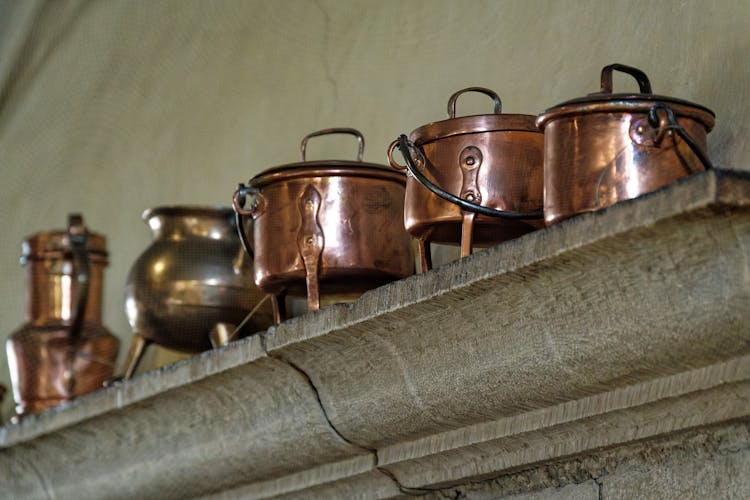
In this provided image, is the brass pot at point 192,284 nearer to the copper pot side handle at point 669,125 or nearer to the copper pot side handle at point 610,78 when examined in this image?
the copper pot side handle at point 610,78

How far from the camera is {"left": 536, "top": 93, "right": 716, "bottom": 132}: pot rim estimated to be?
135 cm

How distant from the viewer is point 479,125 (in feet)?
5.11

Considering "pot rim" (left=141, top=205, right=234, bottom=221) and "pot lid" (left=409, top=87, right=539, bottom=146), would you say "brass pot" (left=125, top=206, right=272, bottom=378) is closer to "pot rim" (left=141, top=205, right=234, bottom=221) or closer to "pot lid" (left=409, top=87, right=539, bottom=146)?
"pot rim" (left=141, top=205, right=234, bottom=221)

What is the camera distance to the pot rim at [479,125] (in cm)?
156

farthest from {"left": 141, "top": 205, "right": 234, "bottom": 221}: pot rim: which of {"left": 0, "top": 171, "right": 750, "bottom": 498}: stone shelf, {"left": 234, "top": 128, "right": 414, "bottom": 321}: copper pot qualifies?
{"left": 234, "top": 128, "right": 414, "bottom": 321}: copper pot

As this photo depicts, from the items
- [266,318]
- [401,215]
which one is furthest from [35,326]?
[401,215]

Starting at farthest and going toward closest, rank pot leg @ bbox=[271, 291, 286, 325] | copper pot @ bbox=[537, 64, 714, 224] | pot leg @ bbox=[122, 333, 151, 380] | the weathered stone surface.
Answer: pot leg @ bbox=[122, 333, 151, 380], pot leg @ bbox=[271, 291, 286, 325], copper pot @ bbox=[537, 64, 714, 224], the weathered stone surface

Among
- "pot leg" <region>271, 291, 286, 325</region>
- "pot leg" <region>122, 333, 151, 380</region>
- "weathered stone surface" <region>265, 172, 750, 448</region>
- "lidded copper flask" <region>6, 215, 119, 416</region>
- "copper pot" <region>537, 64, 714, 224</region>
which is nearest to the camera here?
"weathered stone surface" <region>265, 172, 750, 448</region>

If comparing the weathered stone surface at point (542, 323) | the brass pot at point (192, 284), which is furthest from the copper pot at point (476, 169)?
the brass pot at point (192, 284)

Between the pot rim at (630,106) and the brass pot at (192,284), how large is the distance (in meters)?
0.88

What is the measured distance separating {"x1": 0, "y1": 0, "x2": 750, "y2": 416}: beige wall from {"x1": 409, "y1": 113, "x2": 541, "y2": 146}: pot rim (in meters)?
0.21

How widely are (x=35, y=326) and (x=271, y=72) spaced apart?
62 cm

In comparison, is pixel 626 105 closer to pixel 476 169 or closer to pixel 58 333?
pixel 476 169

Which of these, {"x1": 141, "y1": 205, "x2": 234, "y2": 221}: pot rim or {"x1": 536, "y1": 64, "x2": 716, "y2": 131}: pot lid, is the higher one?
{"x1": 536, "y1": 64, "x2": 716, "y2": 131}: pot lid
